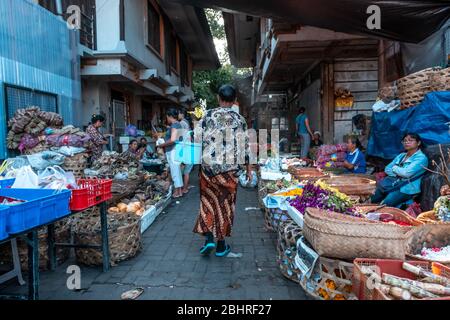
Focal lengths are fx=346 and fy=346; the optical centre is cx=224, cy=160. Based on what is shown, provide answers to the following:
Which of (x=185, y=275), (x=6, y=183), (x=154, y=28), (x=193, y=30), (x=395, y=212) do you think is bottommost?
(x=185, y=275)

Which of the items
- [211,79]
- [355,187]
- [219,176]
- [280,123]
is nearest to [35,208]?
[219,176]

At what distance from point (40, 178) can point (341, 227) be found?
2.79m

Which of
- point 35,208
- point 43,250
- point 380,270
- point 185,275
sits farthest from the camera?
point 43,250

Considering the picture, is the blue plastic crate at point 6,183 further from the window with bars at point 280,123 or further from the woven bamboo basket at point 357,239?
the window with bars at point 280,123

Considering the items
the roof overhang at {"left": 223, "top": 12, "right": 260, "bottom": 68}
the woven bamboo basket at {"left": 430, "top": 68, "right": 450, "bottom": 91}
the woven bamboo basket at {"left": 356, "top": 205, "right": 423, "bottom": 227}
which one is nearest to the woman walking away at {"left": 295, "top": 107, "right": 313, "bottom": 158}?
the roof overhang at {"left": 223, "top": 12, "right": 260, "bottom": 68}

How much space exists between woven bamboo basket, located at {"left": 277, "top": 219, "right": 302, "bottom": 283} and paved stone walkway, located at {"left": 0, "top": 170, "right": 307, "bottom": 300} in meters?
0.09

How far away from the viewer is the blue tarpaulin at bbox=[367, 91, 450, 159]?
4676 millimetres

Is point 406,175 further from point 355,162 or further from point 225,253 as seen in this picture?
point 225,253

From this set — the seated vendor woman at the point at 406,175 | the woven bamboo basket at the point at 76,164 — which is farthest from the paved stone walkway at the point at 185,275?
the woven bamboo basket at the point at 76,164

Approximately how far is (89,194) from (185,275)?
1357 mm

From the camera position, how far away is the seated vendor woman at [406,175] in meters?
4.53

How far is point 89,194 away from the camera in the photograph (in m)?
3.38

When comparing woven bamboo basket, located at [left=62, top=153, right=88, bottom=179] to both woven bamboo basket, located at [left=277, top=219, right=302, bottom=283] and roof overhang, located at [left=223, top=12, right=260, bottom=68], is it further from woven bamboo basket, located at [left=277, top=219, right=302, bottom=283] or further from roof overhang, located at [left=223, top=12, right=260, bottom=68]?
roof overhang, located at [left=223, top=12, right=260, bottom=68]
